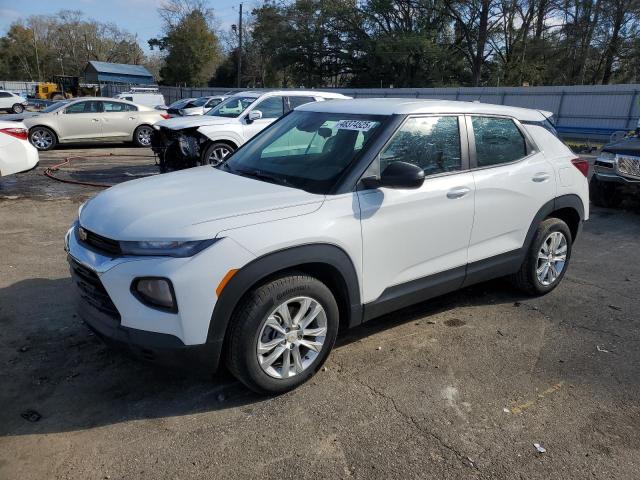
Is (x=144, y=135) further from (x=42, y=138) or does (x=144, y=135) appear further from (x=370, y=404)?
(x=370, y=404)

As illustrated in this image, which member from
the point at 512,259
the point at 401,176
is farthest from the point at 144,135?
the point at 401,176

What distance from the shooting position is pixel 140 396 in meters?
3.13

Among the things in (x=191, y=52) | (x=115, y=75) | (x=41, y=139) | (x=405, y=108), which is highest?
(x=191, y=52)

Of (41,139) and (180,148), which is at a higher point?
(180,148)

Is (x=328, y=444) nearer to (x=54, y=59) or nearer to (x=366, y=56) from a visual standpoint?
(x=366, y=56)

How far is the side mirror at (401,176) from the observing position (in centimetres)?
314

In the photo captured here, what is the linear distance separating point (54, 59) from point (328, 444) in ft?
329

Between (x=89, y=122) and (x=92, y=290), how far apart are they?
1379 centimetres

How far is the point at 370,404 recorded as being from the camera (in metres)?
3.09

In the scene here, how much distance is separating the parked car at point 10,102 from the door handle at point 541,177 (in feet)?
129

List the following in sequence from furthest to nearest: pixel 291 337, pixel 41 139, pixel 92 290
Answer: pixel 41 139
pixel 291 337
pixel 92 290

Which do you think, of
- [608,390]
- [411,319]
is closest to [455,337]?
[411,319]

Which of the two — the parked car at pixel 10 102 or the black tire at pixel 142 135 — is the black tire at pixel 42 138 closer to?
the black tire at pixel 142 135

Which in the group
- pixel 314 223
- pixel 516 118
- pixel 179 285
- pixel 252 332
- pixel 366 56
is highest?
pixel 366 56
